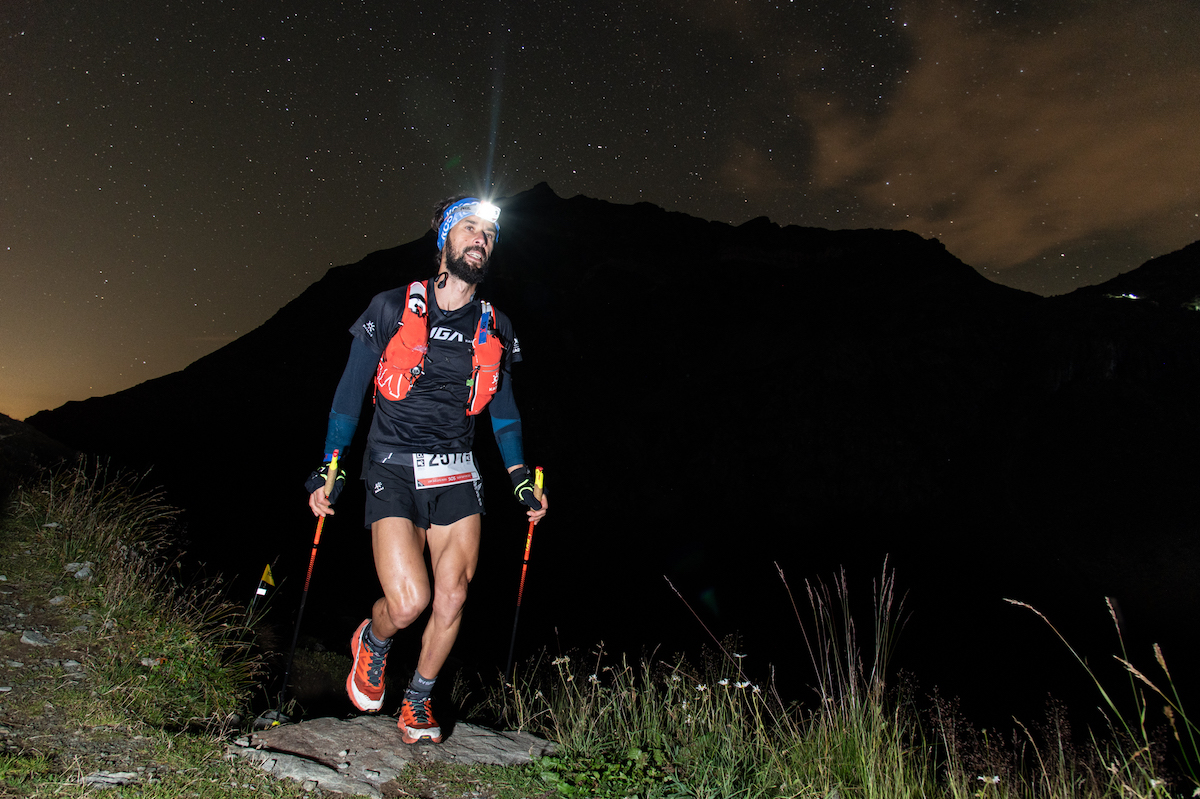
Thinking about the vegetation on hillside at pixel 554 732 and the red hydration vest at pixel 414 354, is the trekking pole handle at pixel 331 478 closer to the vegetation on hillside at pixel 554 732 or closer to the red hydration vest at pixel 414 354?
the red hydration vest at pixel 414 354

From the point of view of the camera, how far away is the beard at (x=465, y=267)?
12.8ft

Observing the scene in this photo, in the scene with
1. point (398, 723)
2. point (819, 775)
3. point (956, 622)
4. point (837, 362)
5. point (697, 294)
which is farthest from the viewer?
point (697, 294)

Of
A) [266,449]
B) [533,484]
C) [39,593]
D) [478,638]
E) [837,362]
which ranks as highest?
[837,362]

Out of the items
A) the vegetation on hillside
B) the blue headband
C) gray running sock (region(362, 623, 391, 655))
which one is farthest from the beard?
the vegetation on hillside

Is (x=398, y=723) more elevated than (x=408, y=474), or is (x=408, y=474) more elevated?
(x=408, y=474)

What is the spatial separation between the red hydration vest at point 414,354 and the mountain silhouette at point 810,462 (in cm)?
2826

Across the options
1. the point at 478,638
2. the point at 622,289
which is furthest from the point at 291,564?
the point at 622,289

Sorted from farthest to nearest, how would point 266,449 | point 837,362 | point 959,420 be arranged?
point 837,362 < point 959,420 < point 266,449

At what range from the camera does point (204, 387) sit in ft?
202


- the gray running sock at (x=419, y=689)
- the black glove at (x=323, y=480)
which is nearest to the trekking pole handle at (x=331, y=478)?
the black glove at (x=323, y=480)

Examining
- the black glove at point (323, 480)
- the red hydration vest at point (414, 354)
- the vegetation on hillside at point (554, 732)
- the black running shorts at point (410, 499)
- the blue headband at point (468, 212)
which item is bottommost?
the vegetation on hillside at point (554, 732)

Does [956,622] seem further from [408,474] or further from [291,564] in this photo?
[408,474]

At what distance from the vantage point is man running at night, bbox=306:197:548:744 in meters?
3.58

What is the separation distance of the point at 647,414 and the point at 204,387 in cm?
4071
